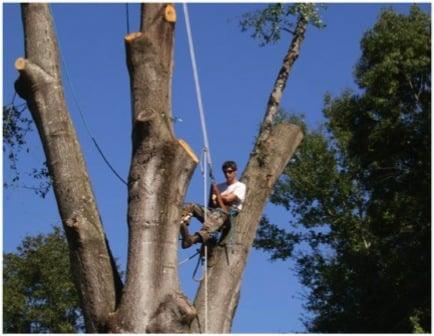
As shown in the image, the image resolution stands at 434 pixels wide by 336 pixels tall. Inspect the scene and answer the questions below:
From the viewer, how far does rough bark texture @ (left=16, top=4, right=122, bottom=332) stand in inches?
318

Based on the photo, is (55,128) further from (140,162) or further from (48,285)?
(48,285)

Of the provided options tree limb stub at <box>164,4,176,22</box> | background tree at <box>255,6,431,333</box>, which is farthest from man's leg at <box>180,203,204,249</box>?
background tree at <box>255,6,431,333</box>

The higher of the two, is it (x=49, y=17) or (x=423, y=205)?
(x=423, y=205)

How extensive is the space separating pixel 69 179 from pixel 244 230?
4.95 feet

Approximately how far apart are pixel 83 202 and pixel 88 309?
2.58 feet

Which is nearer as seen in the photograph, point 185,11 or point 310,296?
point 185,11

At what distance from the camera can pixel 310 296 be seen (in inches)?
1113

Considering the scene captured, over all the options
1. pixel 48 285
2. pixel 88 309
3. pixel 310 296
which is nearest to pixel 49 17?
pixel 88 309

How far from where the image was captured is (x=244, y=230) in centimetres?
886

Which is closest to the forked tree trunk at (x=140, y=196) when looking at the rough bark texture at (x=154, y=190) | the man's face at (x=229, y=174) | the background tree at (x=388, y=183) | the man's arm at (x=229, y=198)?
the rough bark texture at (x=154, y=190)

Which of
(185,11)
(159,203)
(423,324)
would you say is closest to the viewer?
(159,203)

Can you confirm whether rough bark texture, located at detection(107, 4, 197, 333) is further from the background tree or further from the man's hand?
the background tree

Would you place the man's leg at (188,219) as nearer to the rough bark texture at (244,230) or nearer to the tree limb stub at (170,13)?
the rough bark texture at (244,230)

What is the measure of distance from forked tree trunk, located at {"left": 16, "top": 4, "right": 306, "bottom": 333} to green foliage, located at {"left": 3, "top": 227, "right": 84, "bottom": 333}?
86.6ft
